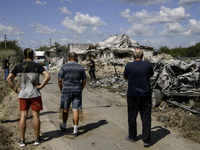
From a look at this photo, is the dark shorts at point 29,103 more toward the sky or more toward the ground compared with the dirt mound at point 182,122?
more toward the sky

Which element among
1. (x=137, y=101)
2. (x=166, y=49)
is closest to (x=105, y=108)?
(x=137, y=101)

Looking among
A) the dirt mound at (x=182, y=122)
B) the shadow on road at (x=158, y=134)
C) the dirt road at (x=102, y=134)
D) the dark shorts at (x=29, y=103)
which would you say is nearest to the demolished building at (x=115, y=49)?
the dirt mound at (x=182, y=122)

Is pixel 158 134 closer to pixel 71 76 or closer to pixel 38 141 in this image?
pixel 71 76

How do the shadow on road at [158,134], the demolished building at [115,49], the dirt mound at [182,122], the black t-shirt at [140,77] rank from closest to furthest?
the black t-shirt at [140,77] < the shadow on road at [158,134] < the dirt mound at [182,122] < the demolished building at [115,49]

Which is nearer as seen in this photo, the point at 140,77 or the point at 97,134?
the point at 140,77

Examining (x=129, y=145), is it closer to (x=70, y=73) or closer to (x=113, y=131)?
(x=113, y=131)

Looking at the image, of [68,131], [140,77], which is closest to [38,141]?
[68,131]

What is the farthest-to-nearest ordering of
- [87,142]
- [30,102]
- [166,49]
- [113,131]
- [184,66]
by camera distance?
[166,49] < [184,66] < [113,131] < [87,142] < [30,102]

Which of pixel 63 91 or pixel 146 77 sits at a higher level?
pixel 146 77

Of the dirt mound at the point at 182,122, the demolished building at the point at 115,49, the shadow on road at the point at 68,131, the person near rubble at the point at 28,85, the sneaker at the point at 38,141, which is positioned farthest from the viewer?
the demolished building at the point at 115,49

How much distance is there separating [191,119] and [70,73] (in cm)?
373

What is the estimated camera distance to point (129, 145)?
4.45 m

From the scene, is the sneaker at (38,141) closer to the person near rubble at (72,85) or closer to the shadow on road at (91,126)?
the person near rubble at (72,85)

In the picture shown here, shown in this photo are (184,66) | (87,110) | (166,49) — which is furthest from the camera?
(166,49)
